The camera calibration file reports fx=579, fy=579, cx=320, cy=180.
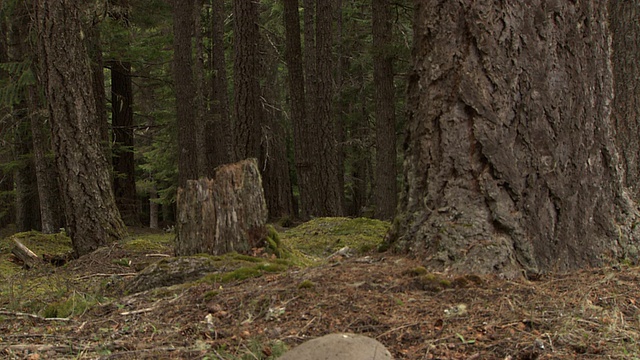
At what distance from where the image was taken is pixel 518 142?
4156 mm

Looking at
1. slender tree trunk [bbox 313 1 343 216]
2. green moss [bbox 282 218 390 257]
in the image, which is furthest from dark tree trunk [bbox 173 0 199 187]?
green moss [bbox 282 218 390 257]

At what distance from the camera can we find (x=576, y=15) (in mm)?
4312

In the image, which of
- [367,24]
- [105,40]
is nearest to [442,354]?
[105,40]

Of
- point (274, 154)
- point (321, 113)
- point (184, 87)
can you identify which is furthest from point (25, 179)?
point (321, 113)

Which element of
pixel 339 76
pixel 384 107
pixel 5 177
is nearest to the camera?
pixel 384 107

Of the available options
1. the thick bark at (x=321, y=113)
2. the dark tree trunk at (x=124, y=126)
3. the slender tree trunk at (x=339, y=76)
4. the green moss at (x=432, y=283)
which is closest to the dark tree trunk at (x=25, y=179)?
the dark tree trunk at (x=124, y=126)

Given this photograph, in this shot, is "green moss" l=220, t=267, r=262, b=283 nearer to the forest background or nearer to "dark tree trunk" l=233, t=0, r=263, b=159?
the forest background

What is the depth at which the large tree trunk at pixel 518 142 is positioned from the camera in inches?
161

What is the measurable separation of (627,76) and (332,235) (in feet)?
15.3

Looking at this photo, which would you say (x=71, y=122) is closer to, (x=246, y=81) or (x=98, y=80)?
(x=246, y=81)

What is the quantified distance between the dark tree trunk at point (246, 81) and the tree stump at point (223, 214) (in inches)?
332

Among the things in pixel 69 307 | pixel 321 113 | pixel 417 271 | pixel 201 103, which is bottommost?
pixel 69 307

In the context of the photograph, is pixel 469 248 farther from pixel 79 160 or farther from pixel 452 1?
pixel 79 160

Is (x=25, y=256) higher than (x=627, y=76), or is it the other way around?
(x=627, y=76)
